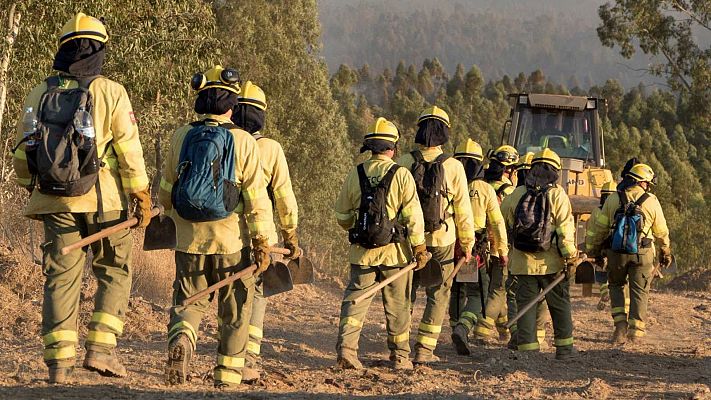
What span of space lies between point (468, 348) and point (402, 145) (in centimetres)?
7026

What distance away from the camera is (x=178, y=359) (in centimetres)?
668

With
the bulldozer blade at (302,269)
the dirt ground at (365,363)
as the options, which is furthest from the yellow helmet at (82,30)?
the bulldozer blade at (302,269)

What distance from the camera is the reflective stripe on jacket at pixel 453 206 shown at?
9.72 metres

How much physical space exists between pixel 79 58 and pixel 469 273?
531 cm

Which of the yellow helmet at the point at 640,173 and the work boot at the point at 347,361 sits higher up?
the yellow helmet at the point at 640,173

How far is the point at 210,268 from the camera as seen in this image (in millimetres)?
7020

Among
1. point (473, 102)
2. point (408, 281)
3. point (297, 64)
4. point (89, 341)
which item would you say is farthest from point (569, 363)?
point (473, 102)

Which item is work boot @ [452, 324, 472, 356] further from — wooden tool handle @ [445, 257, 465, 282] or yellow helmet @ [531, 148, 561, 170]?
yellow helmet @ [531, 148, 561, 170]

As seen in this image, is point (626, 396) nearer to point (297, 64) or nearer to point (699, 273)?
→ point (699, 273)

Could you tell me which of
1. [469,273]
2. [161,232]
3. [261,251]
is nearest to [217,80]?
[161,232]

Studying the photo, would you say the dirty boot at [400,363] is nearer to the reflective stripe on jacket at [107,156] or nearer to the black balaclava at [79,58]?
the reflective stripe on jacket at [107,156]

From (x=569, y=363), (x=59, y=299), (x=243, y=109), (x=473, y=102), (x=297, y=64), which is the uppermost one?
(x=473, y=102)

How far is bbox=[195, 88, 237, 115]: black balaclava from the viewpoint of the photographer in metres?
7.08

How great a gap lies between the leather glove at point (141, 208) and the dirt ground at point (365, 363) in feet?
3.51
